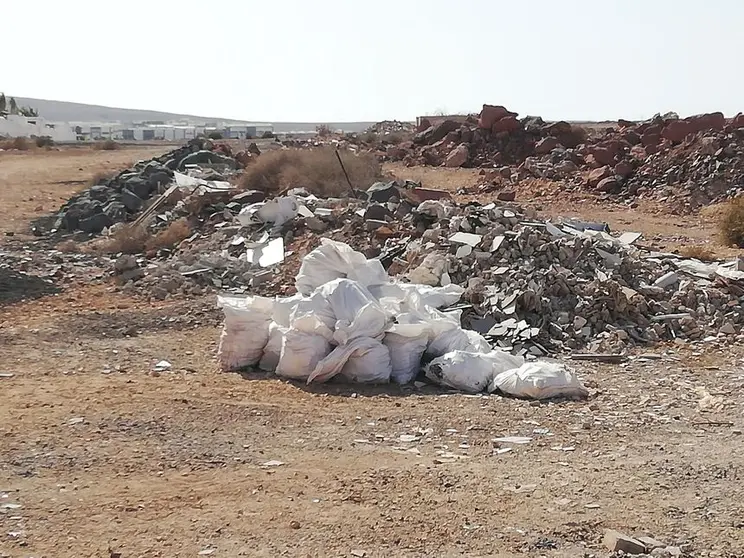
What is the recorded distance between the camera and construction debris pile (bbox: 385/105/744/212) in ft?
76.1

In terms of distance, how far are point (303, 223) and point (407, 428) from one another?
22.6ft

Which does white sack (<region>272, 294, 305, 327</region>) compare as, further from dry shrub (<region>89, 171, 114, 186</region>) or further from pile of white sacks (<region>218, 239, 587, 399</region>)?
dry shrub (<region>89, 171, 114, 186</region>)

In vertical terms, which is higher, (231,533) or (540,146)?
(540,146)

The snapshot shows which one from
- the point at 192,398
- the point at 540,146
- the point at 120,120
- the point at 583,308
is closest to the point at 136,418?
the point at 192,398

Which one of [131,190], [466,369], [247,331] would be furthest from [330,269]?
[131,190]

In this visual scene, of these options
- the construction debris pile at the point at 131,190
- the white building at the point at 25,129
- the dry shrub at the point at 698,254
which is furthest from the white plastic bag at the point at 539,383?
the white building at the point at 25,129

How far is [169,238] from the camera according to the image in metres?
14.0

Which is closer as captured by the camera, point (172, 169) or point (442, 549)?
point (442, 549)

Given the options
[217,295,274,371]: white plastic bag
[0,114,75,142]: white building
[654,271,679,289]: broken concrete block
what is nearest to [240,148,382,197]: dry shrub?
[654,271,679,289]: broken concrete block

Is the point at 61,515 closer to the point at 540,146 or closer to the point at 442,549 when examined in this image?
the point at 442,549

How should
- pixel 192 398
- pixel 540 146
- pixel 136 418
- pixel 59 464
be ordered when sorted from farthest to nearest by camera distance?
pixel 540 146 < pixel 192 398 < pixel 136 418 < pixel 59 464

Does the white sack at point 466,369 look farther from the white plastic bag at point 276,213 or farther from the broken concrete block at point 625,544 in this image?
the white plastic bag at point 276,213

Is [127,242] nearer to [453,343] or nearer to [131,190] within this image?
[131,190]

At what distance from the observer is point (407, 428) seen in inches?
241
